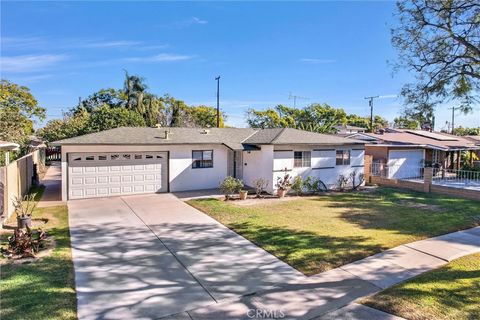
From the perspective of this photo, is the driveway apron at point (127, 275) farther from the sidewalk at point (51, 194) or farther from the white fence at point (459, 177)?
the white fence at point (459, 177)

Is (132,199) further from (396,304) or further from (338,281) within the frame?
(396,304)

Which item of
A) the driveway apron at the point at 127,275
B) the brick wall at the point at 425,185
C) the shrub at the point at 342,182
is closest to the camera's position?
the driveway apron at the point at 127,275

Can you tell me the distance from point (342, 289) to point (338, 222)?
5089 mm

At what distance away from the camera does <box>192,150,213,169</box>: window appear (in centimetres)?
1688

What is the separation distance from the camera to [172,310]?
498 centimetres

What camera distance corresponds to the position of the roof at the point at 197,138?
14.8 meters

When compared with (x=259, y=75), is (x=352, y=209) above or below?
below

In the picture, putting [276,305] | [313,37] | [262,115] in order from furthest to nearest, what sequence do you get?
[262,115], [313,37], [276,305]

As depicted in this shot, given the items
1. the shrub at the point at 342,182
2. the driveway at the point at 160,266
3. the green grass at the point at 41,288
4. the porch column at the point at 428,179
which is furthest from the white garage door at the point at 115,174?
the porch column at the point at 428,179

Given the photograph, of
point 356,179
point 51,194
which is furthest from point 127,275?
point 356,179

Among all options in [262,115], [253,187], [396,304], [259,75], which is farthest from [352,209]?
[262,115]

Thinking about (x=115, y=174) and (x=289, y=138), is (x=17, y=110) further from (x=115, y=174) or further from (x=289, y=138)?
(x=289, y=138)

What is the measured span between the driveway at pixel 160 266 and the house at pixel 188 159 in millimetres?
3909

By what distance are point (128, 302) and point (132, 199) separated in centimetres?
965
